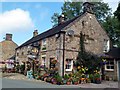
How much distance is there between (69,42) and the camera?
23984 millimetres

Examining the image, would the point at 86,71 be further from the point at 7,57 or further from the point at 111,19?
the point at 7,57

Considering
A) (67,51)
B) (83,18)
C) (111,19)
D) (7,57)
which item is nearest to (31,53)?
(67,51)

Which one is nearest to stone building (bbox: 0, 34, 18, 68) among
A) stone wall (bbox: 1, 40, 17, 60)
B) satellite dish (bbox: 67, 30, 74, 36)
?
stone wall (bbox: 1, 40, 17, 60)

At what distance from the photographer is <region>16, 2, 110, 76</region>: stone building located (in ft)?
76.8

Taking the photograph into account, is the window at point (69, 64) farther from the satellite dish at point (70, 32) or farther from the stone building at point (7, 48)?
the stone building at point (7, 48)

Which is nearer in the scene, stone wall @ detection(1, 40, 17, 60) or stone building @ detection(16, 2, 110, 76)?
stone building @ detection(16, 2, 110, 76)

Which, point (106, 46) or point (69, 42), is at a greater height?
point (69, 42)

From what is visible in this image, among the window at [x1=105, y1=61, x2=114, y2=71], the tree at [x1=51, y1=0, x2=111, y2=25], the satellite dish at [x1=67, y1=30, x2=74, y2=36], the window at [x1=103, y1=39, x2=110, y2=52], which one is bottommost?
the window at [x1=105, y1=61, x2=114, y2=71]

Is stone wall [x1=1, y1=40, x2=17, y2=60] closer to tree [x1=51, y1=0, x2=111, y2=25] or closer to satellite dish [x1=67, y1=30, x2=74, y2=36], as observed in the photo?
tree [x1=51, y1=0, x2=111, y2=25]

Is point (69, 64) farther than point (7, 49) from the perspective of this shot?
No

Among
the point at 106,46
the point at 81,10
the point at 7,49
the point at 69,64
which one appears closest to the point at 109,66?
the point at 106,46

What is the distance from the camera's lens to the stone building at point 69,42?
23406 millimetres

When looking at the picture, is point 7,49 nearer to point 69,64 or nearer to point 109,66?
point 69,64

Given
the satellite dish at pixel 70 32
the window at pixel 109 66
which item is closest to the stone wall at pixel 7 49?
the satellite dish at pixel 70 32
